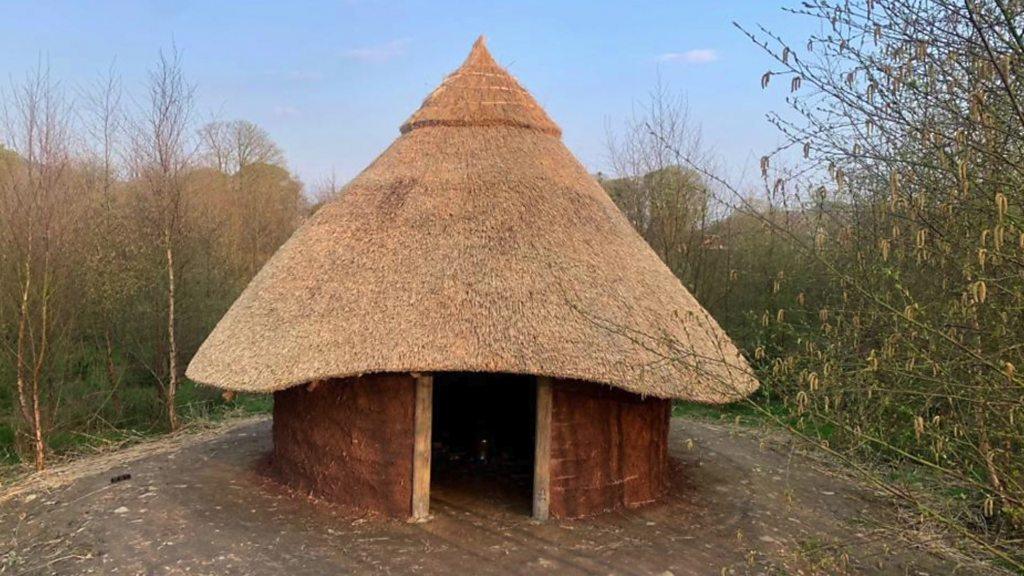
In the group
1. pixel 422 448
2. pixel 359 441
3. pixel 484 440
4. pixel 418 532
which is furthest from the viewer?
pixel 484 440

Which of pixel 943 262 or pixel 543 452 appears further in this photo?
pixel 543 452

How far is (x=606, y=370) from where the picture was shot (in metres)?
6.08

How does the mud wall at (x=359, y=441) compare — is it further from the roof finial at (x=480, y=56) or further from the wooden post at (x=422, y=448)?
the roof finial at (x=480, y=56)

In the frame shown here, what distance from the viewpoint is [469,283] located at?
6605 millimetres

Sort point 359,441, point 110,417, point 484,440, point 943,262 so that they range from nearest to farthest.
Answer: point 943,262, point 359,441, point 484,440, point 110,417

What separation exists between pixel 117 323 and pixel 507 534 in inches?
411

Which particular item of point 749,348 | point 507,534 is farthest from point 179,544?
point 749,348

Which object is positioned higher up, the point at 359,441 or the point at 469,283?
the point at 469,283

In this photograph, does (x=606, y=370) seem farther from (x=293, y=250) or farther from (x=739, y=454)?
(x=739, y=454)

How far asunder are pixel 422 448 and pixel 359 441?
2.28ft

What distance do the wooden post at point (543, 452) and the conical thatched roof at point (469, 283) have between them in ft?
1.96

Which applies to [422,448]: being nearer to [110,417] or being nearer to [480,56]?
[480,56]

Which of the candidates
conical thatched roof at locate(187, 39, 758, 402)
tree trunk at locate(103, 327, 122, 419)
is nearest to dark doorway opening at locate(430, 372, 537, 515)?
conical thatched roof at locate(187, 39, 758, 402)

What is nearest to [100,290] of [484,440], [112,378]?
[112,378]
